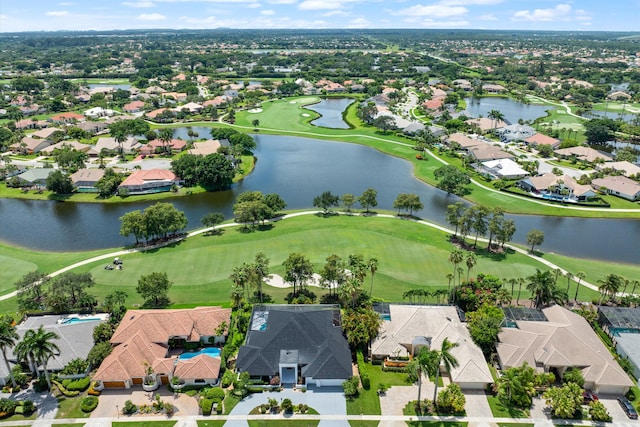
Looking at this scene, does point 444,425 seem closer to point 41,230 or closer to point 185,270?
point 185,270

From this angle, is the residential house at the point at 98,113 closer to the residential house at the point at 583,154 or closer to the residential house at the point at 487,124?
the residential house at the point at 487,124

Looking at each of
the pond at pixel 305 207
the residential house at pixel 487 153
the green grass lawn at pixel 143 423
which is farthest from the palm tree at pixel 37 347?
the residential house at pixel 487 153

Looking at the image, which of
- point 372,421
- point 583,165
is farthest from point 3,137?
point 583,165

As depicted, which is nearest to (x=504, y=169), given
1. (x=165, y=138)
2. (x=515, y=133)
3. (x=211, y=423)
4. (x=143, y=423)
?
(x=515, y=133)

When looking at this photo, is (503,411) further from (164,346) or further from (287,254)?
(287,254)

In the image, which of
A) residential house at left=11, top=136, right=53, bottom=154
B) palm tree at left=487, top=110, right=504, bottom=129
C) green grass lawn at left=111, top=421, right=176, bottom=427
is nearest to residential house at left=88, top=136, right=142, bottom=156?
residential house at left=11, top=136, right=53, bottom=154

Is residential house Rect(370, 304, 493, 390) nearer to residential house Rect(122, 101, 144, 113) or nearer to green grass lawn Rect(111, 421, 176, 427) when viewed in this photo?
green grass lawn Rect(111, 421, 176, 427)
